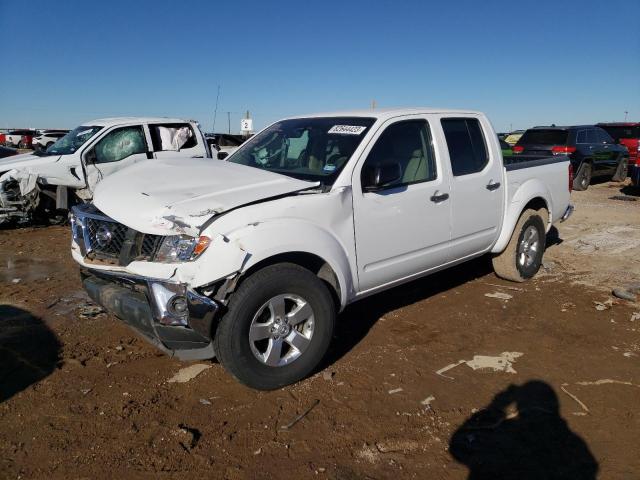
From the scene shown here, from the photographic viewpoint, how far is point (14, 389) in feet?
11.2

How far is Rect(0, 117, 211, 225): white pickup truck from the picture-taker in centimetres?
828

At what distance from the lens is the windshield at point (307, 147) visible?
3.94 m

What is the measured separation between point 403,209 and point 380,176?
1.60ft

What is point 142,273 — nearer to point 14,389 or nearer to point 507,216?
point 14,389

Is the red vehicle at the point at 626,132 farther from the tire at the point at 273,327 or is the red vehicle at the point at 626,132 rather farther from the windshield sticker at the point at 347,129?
the tire at the point at 273,327

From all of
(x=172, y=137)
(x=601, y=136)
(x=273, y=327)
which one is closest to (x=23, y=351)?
(x=273, y=327)

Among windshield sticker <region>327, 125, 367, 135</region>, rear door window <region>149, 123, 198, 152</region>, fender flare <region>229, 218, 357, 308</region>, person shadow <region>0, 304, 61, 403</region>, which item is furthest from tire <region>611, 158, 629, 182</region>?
person shadow <region>0, 304, 61, 403</region>

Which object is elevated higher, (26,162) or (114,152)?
(114,152)

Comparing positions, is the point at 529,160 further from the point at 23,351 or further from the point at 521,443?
the point at 23,351

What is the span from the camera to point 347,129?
4152 millimetres

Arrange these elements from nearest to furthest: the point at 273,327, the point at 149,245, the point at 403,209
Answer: the point at 149,245 → the point at 273,327 → the point at 403,209

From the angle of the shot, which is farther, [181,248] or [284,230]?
[284,230]

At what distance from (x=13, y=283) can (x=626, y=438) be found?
5884 millimetres

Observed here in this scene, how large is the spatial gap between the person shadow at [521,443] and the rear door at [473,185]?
1.71 meters
